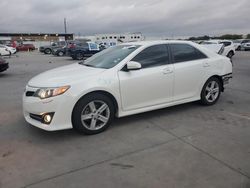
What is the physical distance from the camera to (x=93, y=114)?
438cm

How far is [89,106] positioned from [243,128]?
2.73m

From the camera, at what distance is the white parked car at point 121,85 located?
4141 mm

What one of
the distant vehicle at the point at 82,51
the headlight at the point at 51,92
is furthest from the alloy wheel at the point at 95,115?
the distant vehicle at the point at 82,51

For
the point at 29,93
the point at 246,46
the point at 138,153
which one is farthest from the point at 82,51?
the point at 246,46

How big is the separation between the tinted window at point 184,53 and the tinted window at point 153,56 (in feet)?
0.73

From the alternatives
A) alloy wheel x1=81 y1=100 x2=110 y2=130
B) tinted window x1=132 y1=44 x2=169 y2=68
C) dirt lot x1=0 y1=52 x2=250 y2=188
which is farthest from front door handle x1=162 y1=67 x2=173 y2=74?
alloy wheel x1=81 y1=100 x2=110 y2=130

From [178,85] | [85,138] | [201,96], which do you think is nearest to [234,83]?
[201,96]

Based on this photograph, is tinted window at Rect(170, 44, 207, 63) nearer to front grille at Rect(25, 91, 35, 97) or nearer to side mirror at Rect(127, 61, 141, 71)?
side mirror at Rect(127, 61, 141, 71)

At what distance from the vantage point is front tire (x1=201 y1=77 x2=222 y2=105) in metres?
5.85

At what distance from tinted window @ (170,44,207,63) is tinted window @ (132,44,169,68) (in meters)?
0.22

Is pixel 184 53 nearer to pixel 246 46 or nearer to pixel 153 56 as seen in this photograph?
pixel 153 56

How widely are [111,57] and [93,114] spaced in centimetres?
134

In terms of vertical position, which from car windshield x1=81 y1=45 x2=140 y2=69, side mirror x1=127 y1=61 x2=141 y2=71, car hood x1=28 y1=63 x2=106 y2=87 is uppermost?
car windshield x1=81 y1=45 x2=140 y2=69

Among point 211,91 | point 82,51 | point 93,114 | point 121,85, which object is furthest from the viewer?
point 82,51
